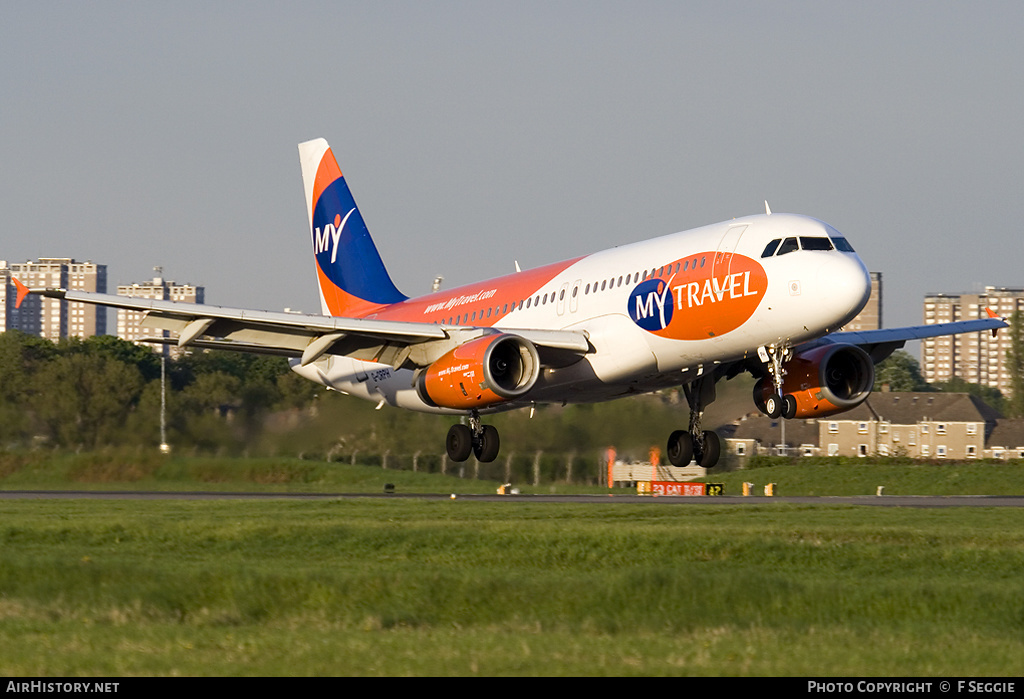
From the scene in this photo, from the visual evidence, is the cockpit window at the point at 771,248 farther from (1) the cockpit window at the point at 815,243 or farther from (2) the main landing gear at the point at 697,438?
(2) the main landing gear at the point at 697,438

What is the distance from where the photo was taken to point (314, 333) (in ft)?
118

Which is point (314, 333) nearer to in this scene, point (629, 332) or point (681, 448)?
point (629, 332)

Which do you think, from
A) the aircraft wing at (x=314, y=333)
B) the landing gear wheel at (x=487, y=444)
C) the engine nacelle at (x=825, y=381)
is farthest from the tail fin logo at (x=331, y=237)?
the engine nacelle at (x=825, y=381)

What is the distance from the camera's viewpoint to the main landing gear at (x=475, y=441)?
116 ft

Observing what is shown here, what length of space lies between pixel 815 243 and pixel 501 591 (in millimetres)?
11211

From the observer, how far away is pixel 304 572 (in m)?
25.7

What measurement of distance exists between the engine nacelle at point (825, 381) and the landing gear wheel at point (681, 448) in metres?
3.62

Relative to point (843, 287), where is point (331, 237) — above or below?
above

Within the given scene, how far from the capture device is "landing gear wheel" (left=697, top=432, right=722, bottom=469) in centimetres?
3725

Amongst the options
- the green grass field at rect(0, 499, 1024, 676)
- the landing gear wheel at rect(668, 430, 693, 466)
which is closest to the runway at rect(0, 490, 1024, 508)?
the green grass field at rect(0, 499, 1024, 676)

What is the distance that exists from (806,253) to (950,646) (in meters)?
13.4

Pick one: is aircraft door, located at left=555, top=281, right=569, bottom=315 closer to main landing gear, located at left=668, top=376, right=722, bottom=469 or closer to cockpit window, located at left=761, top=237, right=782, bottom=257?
main landing gear, located at left=668, top=376, right=722, bottom=469

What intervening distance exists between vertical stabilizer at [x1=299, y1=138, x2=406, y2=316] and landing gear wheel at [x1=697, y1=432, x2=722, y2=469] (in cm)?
1181

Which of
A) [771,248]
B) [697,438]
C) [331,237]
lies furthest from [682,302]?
[331,237]
